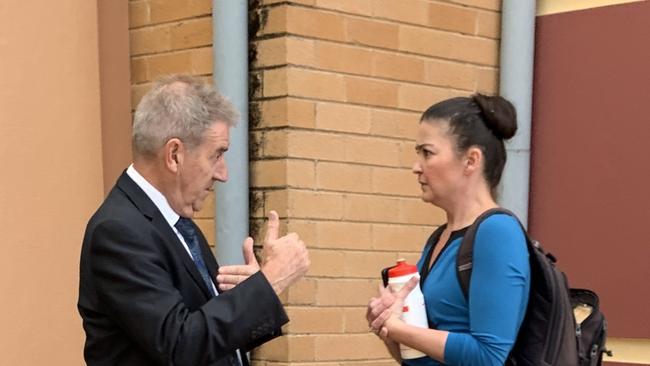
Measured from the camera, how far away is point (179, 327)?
7.73ft

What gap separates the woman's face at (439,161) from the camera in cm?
288

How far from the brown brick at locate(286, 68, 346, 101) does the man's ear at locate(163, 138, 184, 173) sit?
132 centimetres

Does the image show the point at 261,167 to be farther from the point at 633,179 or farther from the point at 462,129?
the point at 633,179

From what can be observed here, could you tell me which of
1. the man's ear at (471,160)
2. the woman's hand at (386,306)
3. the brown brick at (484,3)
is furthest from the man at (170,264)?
the brown brick at (484,3)

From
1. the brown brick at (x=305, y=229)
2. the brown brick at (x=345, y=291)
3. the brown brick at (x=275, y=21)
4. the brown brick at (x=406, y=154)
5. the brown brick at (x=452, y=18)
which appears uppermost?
the brown brick at (x=452, y=18)

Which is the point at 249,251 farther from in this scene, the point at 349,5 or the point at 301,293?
the point at 349,5

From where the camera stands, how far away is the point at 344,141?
13.1 ft

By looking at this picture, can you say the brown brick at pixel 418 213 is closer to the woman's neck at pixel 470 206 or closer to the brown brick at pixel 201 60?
the brown brick at pixel 201 60

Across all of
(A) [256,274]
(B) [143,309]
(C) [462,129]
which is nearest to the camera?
(B) [143,309]

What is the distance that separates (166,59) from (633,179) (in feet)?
6.56

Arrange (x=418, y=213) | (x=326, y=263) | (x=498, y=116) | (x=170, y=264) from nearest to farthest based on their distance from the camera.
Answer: (x=170, y=264)
(x=498, y=116)
(x=326, y=263)
(x=418, y=213)

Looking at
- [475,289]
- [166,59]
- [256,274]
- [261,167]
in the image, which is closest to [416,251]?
[261,167]

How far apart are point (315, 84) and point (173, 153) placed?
143 centimetres

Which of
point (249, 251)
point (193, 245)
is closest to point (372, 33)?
point (249, 251)
